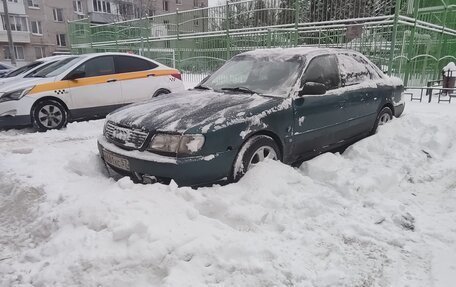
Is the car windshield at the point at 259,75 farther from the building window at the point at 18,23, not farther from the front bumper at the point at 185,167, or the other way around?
the building window at the point at 18,23

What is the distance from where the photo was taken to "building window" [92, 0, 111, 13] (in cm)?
4481

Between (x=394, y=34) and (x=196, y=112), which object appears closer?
(x=196, y=112)

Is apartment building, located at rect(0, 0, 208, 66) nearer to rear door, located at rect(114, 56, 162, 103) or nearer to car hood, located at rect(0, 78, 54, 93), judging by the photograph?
rear door, located at rect(114, 56, 162, 103)

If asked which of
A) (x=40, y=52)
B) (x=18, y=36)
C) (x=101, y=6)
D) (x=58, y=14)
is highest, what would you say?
(x=101, y=6)

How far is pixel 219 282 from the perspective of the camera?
2.43 metres

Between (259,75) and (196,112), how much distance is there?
1345 mm

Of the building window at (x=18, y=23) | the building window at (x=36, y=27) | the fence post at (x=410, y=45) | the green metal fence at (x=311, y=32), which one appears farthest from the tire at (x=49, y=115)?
the building window at (x=36, y=27)

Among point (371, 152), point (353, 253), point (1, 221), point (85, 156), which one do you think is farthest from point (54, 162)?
point (371, 152)

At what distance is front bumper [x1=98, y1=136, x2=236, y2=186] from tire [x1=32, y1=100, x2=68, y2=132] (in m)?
4.30

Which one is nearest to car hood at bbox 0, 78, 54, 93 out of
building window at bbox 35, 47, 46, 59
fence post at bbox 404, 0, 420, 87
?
fence post at bbox 404, 0, 420, 87

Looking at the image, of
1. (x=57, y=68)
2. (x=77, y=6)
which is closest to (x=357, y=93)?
(x=57, y=68)

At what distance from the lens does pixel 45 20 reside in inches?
1690

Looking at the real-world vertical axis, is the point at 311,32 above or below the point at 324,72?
above

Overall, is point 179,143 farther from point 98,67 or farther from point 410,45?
point 410,45
